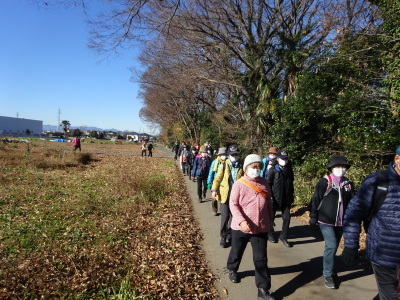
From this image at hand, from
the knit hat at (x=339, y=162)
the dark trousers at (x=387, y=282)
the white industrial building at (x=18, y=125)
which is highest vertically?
the white industrial building at (x=18, y=125)

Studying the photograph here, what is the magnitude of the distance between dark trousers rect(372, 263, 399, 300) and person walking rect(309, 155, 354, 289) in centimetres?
126

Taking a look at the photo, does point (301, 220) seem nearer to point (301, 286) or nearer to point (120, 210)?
point (301, 286)

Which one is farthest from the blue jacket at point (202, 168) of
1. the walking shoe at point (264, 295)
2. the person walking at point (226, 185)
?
the walking shoe at point (264, 295)

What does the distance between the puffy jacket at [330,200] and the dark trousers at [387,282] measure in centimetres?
125

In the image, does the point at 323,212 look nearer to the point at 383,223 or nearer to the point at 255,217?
the point at 255,217

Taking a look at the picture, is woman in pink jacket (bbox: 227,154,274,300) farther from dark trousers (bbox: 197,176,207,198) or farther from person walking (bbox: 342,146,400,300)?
dark trousers (bbox: 197,176,207,198)

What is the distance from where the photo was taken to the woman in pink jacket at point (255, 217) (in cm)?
341

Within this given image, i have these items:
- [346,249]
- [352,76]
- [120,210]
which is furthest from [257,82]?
[346,249]

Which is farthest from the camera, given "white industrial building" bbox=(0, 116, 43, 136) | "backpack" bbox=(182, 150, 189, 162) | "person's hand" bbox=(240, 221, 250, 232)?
"white industrial building" bbox=(0, 116, 43, 136)

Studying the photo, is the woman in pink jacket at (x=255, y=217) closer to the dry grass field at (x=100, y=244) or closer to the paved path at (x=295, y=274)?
the paved path at (x=295, y=274)

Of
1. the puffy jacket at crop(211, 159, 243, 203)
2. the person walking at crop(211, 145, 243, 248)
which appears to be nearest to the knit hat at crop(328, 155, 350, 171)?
the person walking at crop(211, 145, 243, 248)

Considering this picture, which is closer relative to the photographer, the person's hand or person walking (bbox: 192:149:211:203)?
the person's hand

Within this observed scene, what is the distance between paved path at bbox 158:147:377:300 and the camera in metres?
3.62

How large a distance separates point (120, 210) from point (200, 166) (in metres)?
2.71
